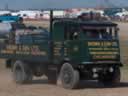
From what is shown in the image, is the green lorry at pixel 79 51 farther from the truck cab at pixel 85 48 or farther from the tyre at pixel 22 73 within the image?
the tyre at pixel 22 73

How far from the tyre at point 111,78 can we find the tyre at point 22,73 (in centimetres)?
307

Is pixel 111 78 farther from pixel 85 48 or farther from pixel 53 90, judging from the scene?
pixel 53 90

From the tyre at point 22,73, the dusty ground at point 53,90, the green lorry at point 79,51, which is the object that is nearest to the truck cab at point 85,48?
the green lorry at point 79,51

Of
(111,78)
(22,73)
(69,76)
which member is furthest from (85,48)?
(22,73)

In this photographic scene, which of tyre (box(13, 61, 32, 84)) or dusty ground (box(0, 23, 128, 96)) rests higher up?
tyre (box(13, 61, 32, 84))

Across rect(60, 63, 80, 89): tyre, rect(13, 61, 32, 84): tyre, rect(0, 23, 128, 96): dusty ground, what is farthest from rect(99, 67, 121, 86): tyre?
rect(13, 61, 32, 84): tyre

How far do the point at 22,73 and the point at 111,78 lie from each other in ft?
12.1

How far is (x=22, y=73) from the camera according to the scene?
22281 millimetres

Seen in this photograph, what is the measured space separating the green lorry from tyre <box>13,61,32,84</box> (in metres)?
0.96

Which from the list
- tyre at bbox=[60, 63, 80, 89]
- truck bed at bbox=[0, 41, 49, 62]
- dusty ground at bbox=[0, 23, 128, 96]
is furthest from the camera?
truck bed at bbox=[0, 41, 49, 62]

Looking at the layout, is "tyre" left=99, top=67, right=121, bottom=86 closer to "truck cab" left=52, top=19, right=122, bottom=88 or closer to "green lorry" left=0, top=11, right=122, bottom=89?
"green lorry" left=0, top=11, right=122, bottom=89

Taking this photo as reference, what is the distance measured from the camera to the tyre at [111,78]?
67.4 feet

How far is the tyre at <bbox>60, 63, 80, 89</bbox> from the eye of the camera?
19.5 m

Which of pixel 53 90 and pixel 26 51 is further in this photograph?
pixel 26 51
